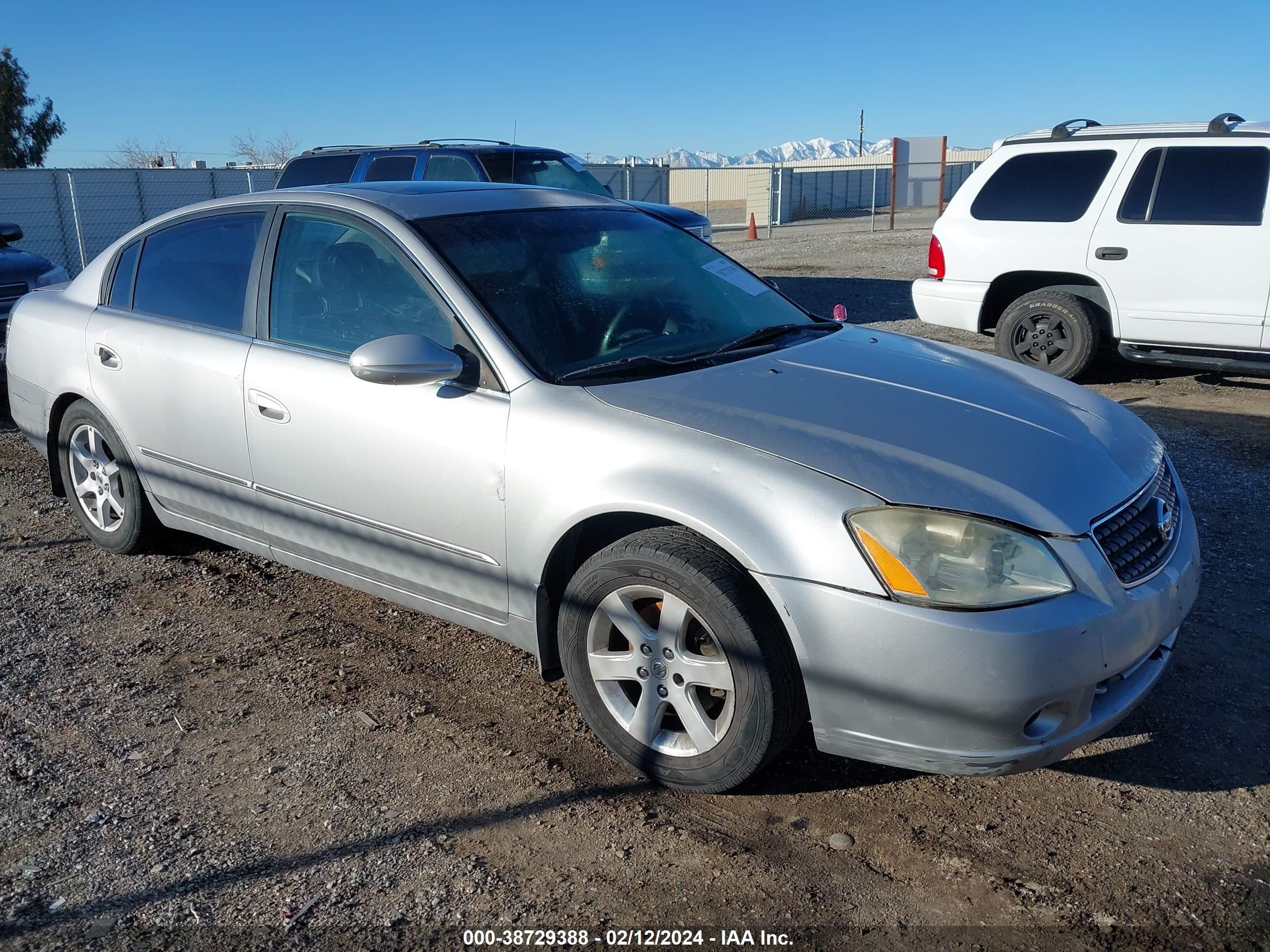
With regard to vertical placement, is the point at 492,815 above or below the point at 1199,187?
below

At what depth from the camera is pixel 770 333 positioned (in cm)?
392

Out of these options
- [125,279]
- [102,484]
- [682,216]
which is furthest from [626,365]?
[682,216]

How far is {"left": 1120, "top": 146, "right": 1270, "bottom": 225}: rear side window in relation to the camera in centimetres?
732

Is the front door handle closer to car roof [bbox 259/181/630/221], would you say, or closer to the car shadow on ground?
car roof [bbox 259/181/630/221]

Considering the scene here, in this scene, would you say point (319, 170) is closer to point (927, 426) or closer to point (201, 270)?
point (201, 270)

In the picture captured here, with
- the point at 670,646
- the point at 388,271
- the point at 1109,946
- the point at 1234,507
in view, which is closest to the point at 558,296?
the point at 388,271

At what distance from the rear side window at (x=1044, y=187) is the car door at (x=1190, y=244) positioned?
0.22m

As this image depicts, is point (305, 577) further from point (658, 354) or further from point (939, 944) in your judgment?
point (939, 944)

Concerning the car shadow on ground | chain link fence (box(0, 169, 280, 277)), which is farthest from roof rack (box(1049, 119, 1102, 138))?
chain link fence (box(0, 169, 280, 277))

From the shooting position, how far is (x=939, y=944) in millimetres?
2432

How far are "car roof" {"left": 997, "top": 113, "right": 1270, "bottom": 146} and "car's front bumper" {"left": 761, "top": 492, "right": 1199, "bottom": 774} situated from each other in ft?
20.1

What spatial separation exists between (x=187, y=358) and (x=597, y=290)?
1.73 meters

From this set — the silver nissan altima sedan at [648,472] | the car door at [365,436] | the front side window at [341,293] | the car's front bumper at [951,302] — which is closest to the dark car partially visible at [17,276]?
the silver nissan altima sedan at [648,472]

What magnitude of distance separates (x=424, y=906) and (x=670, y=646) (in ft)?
3.04
